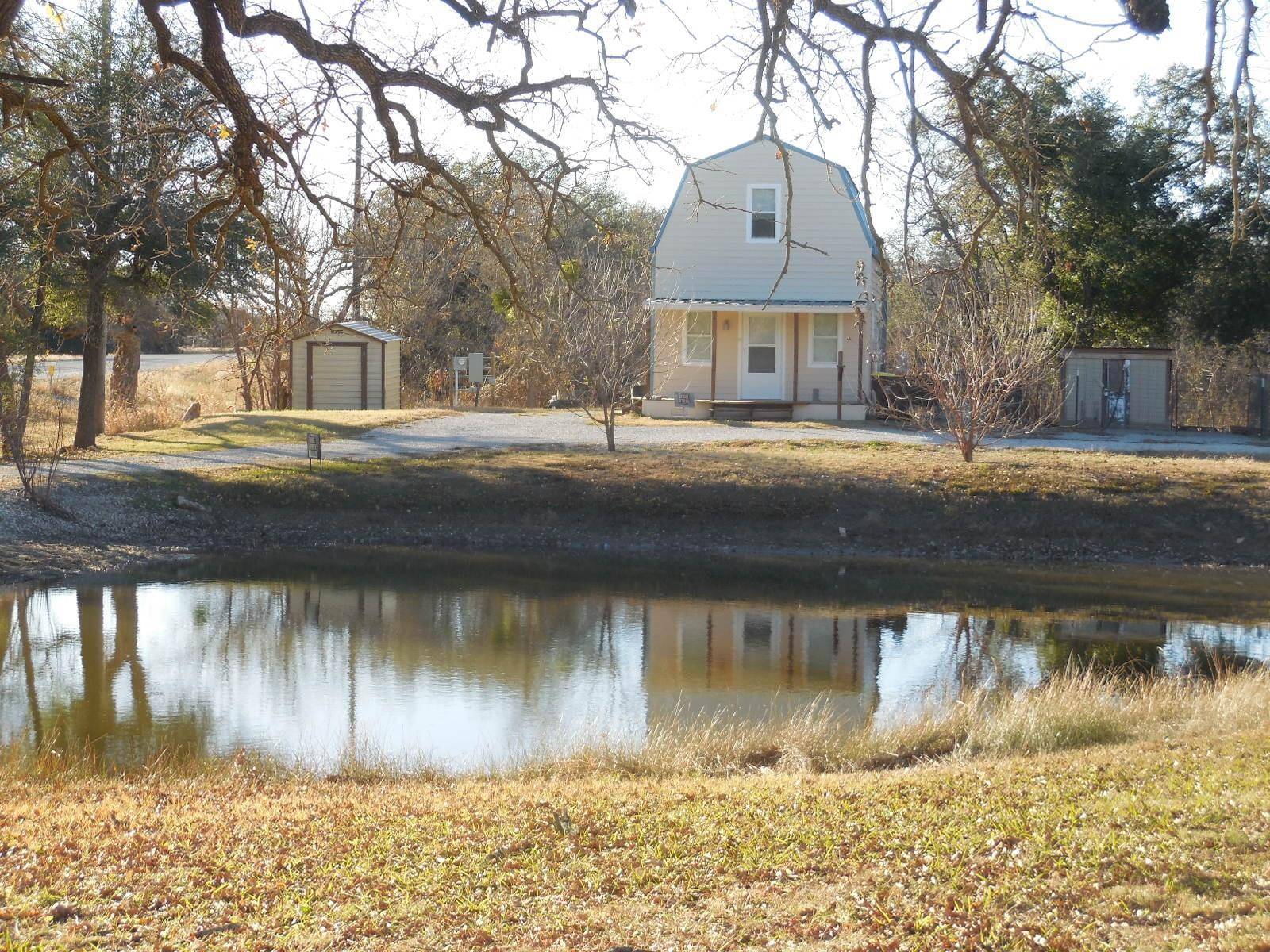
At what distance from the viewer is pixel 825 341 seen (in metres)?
32.0

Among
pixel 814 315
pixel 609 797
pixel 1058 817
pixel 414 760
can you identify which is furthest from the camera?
pixel 814 315

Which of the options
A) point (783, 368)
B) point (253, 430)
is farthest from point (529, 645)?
→ point (783, 368)

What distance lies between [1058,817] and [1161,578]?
1432 cm

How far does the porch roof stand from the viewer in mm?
30234

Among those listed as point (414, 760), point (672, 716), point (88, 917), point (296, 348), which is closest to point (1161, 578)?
point (672, 716)

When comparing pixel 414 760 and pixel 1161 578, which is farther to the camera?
pixel 1161 578

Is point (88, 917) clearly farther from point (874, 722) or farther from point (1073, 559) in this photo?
point (1073, 559)

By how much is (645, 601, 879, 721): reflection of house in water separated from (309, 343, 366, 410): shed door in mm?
19353

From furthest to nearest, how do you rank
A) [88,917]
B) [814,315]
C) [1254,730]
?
[814,315], [1254,730], [88,917]

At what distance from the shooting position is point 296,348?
34.6m

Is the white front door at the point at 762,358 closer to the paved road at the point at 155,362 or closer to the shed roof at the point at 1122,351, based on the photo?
the shed roof at the point at 1122,351

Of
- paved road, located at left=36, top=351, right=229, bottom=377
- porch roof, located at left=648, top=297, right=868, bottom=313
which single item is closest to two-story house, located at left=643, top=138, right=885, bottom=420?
porch roof, located at left=648, top=297, right=868, bottom=313

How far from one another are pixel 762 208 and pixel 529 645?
64.3 feet

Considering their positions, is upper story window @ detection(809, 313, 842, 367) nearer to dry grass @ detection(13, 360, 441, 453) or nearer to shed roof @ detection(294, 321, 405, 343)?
dry grass @ detection(13, 360, 441, 453)
